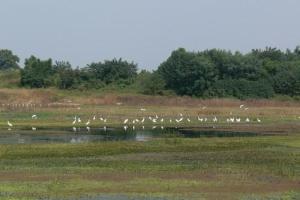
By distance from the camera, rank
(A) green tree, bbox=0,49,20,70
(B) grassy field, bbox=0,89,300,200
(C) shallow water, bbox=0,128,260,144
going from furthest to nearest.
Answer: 1. (A) green tree, bbox=0,49,20,70
2. (C) shallow water, bbox=0,128,260,144
3. (B) grassy field, bbox=0,89,300,200

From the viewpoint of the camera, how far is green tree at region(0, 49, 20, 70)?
15025 cm

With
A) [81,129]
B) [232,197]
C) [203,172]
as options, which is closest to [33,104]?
[81,129]

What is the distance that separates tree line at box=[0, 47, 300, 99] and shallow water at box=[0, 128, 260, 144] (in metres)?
41.4

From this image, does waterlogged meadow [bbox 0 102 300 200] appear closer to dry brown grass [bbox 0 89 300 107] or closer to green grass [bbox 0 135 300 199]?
green grass [bbox 0 135 300 199]

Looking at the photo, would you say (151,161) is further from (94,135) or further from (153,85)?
(153,85)

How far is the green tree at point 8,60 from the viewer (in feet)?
493

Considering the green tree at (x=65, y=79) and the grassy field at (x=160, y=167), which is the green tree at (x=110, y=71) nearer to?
the green tree at (x=65, y=79)

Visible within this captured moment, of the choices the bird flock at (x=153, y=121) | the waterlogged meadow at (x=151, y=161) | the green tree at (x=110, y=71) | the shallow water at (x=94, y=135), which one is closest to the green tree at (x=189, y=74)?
the green tree at (x=110, y=71)

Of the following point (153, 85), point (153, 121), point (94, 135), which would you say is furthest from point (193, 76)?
point (94, 135)

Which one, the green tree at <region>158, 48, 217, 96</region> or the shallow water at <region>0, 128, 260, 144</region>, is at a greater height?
the green tree at <region>158, 48, 217, 96</region>

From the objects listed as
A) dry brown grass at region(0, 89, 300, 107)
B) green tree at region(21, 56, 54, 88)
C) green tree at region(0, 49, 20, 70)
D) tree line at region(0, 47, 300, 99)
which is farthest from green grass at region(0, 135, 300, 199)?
green tree at region(0, 49, 20, 70)

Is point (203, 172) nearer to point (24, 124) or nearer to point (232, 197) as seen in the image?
point (232, 197)

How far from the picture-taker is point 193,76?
327 ft

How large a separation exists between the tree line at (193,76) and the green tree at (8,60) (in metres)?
39.1
